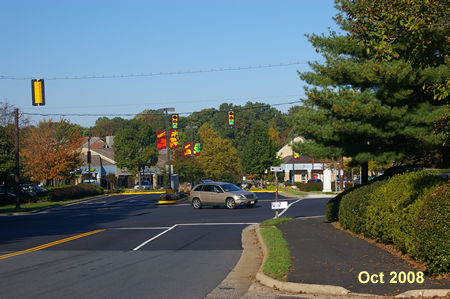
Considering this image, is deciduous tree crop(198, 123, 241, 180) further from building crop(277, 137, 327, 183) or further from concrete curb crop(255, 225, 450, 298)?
concrete curb crop(255, 225, 450, 298)

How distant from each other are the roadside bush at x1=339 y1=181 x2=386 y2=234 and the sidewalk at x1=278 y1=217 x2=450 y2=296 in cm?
41

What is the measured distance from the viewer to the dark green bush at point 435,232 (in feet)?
29.5

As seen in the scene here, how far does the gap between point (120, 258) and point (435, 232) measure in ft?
→ 27.5

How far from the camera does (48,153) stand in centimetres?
6356

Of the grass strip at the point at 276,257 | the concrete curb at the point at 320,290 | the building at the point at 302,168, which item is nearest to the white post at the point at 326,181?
the grass strip at the point at 276,257

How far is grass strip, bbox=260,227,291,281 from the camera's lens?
10.5 m

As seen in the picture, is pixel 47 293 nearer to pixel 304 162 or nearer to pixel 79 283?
pixel 79 283

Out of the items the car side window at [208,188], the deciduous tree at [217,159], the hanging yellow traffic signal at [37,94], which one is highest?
the hanging yellow traffic signal at [37,94]

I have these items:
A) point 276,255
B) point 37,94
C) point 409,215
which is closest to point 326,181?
point 37,94

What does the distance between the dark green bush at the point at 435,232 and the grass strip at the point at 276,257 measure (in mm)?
2521

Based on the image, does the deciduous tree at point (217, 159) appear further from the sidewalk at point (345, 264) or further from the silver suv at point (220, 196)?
the sidewalk at point (345, 264)

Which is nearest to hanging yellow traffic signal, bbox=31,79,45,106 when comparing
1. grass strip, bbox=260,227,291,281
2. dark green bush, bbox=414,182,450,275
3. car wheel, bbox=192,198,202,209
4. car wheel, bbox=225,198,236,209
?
grass strip, bbox=260,227,291,281

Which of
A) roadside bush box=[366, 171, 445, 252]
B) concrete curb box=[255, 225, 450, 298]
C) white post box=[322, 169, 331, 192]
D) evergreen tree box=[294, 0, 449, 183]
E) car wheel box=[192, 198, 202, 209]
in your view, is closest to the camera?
concrete curb box=[255, 225, 450, 298]

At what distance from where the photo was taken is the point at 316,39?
20734 mm
